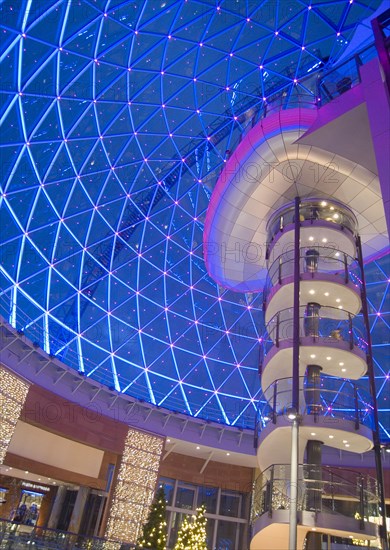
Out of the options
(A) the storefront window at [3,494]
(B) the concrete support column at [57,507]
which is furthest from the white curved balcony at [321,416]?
(A) the storefront window at [3,494]

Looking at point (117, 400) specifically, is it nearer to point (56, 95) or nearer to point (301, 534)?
point (301, 534)

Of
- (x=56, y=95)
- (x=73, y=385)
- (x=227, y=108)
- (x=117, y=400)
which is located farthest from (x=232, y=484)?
(x=56, y=95)

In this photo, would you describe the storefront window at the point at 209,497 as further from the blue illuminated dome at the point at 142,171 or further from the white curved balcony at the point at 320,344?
the white curved balcony at the point at 320,344

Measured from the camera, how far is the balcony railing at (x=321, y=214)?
23469mm

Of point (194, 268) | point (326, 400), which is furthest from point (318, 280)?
point (194, 268)

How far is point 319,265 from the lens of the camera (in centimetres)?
2297

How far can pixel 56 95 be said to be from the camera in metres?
24.5

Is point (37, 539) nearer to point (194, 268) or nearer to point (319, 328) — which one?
point (319, 328)

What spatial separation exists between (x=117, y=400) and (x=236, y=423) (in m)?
10.6

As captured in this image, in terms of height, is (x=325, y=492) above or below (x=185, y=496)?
below

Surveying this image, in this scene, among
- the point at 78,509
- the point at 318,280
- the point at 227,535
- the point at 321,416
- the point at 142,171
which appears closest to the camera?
the point at 321,416

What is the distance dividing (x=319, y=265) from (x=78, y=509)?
903 inches

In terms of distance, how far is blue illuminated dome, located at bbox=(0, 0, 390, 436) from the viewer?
24.2 m

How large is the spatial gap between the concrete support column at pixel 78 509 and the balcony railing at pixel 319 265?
19390 mm
